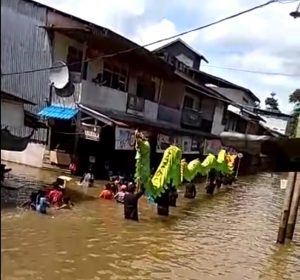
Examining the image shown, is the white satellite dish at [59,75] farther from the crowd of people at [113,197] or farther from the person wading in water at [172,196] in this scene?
the person wading in water at [172,196]

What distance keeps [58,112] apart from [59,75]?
4.56ft

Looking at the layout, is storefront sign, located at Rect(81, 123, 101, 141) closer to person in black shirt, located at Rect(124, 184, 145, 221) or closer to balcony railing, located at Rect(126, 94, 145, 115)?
balcony railing, located at Rect(126, 94, 145, 115)

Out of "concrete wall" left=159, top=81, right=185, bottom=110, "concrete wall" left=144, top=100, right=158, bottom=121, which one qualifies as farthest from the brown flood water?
"concrete wall" left=159, top=81, right=185, bottom=110

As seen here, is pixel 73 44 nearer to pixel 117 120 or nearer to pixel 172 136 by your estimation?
pixel 117 120

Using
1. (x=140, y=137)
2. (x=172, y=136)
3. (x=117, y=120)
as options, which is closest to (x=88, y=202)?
(x=140, y=137)

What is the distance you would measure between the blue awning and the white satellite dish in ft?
2.93

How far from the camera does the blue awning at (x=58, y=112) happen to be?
1988 cm

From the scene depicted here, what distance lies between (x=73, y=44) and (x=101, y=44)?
1.14 metres

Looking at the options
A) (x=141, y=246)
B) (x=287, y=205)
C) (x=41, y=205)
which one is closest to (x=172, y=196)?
(x=287, y=205)

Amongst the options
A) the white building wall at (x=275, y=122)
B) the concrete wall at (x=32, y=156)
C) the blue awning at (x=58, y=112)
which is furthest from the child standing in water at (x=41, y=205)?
the white building wall at (x=275, y=122)

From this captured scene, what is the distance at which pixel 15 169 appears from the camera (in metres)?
20.0

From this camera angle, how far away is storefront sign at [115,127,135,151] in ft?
66.9

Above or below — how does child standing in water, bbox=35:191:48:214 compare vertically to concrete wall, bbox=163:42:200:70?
below

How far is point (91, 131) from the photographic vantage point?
1973 centimetres
